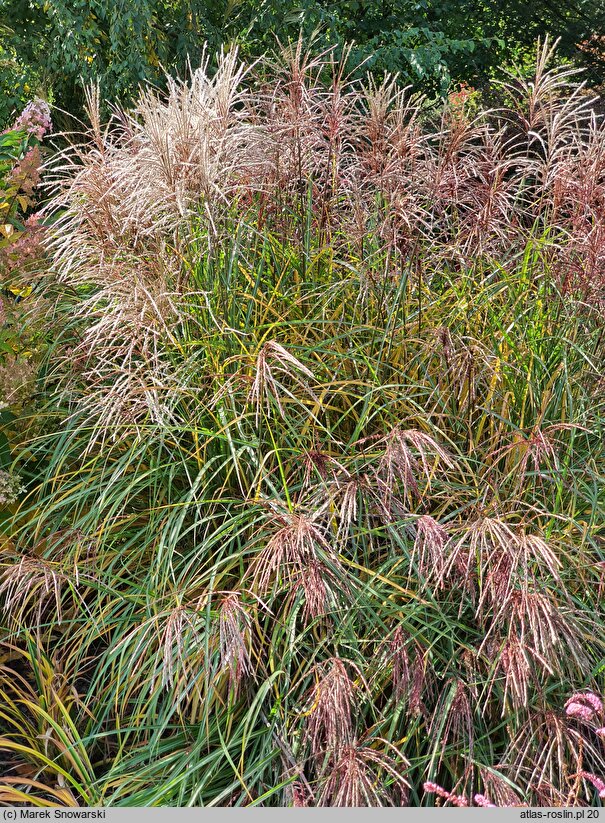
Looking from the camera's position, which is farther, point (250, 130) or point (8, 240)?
point (8, 240)

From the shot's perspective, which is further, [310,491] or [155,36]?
[155,36]

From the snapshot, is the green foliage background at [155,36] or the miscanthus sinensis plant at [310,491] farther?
the green foliage background at [155,36]

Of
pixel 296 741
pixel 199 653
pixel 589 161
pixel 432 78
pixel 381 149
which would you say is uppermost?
pixel 381 149

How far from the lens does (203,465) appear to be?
3.15 meters

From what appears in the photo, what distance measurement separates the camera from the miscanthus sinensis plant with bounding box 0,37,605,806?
2.52 m

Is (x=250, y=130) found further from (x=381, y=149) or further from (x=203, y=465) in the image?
(x=203, y=465)

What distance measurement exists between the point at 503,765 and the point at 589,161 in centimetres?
212

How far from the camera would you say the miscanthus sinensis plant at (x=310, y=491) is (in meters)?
2.52

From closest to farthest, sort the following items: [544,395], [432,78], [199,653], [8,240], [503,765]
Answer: [503,765], [199,653], [544,395], [8,240], [432,78]

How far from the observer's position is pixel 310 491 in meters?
2.98

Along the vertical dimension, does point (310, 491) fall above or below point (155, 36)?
below

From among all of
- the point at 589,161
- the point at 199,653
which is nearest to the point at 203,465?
the point at 199,653

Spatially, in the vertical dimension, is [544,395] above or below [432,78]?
above

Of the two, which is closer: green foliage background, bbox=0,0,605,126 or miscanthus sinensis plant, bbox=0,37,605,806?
miscanthus sinensis plant, bbox=0,37,605,806
